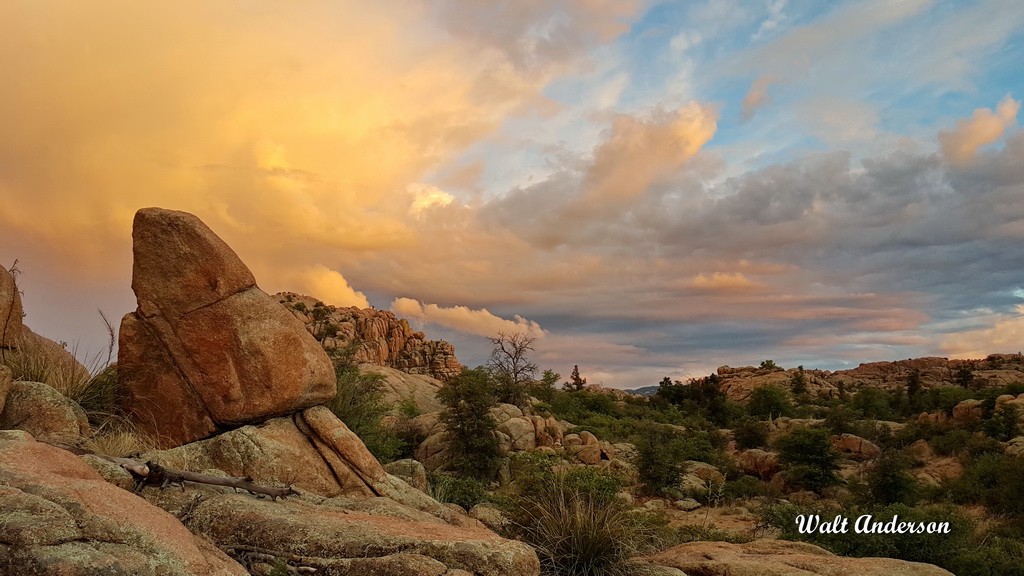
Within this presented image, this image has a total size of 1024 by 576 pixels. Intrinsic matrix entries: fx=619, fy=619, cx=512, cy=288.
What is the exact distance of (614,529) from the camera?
30.0 ft

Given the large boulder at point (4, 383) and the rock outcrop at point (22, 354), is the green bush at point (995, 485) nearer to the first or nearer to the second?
the rock outcrop at point (22, 354)

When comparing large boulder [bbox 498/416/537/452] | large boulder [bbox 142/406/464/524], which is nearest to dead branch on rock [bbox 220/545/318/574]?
large boulder [bbox 142/406/464/524]

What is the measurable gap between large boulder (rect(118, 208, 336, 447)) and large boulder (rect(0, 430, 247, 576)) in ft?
15.4

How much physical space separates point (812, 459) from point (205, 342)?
92.3ft

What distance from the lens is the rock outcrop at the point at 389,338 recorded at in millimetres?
84875

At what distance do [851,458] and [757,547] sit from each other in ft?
94.2

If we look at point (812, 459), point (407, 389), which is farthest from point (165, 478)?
point (407, 389)

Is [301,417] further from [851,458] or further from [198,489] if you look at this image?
[851,458]

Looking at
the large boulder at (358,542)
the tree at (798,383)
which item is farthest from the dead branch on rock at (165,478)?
the tree at (798,383)

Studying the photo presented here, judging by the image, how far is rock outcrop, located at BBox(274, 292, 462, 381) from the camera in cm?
8488

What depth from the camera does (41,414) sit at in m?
8.94

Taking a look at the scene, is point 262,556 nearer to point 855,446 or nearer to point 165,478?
point 165,478

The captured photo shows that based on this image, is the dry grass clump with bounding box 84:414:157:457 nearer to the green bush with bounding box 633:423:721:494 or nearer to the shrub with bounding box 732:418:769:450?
the green bush with bounding box 633:423:721:494

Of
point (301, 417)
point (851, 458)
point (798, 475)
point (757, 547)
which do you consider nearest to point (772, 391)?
point (851, 458)
